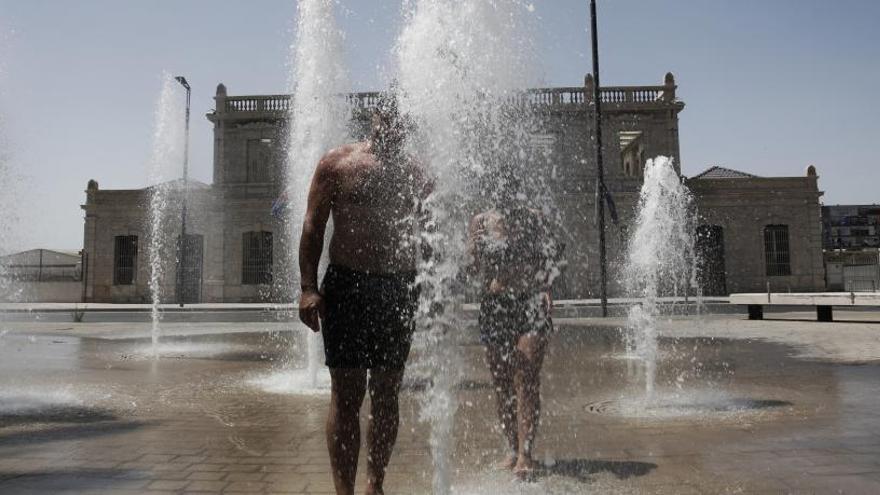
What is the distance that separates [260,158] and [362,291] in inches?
1141

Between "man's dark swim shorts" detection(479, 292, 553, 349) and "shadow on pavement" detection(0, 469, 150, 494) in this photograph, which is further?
"man's dark swim shorts" detection(479, 292, 553, 349)

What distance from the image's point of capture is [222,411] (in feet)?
15.4

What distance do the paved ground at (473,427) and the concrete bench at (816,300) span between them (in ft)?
17.2

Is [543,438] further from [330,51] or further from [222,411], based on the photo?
[330,51]

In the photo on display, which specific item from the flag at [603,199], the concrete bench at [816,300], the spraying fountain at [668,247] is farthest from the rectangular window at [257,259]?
the concrete bench at [816,300]

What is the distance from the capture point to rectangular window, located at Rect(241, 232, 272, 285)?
2866 cm

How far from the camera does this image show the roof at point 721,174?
29009 millimetres

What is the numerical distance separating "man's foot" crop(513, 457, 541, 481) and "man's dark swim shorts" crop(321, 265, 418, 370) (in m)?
0.97

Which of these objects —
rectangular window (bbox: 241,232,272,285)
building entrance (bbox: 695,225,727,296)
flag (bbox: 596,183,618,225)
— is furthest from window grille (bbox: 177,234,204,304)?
building entrance (bbox: 695,225,727,296)

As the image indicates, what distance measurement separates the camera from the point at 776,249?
1121 inches

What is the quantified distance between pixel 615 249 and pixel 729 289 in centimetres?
573

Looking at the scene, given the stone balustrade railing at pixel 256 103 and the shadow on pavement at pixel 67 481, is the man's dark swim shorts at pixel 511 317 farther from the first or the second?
the stone balustrade railing at pixel 256 103

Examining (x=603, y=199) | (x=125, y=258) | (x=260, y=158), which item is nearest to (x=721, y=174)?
(x=603, y=199)

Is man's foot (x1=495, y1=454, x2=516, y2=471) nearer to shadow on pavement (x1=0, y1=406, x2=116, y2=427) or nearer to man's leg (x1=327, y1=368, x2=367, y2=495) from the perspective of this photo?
man's leg (x1=327, y1=368, x2=367, y2=495)
